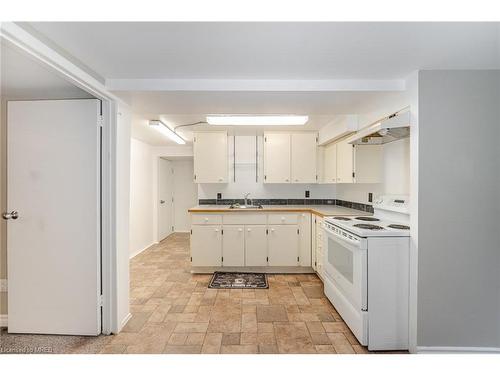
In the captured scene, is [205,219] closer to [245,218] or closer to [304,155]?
[245,218]

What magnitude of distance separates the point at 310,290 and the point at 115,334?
216 centimetres

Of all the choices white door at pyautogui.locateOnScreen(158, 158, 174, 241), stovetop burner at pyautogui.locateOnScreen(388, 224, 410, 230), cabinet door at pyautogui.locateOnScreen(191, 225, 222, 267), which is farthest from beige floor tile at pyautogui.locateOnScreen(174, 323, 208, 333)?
white door at pyautogui.locateOnScreen(158, 158, 174, 241)

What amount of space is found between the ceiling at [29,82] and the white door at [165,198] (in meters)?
3.34

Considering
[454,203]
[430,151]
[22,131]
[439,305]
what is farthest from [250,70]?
[439,305]

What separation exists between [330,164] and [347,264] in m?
1.97

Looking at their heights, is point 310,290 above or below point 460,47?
below

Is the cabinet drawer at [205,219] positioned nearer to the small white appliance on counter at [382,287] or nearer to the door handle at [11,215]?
the door handle at [11,215]

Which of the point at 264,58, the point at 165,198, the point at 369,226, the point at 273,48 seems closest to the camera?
the point at 273,48

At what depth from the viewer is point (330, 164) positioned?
3939 mm

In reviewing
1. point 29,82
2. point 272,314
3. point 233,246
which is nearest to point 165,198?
point 233,246

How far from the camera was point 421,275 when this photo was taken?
1.93m

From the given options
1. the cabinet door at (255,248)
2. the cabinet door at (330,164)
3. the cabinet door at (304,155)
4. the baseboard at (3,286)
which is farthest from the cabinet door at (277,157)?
the baseboard at (3,286)

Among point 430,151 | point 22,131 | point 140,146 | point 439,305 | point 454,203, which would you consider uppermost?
point 140,146

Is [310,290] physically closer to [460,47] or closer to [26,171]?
[460,47]
